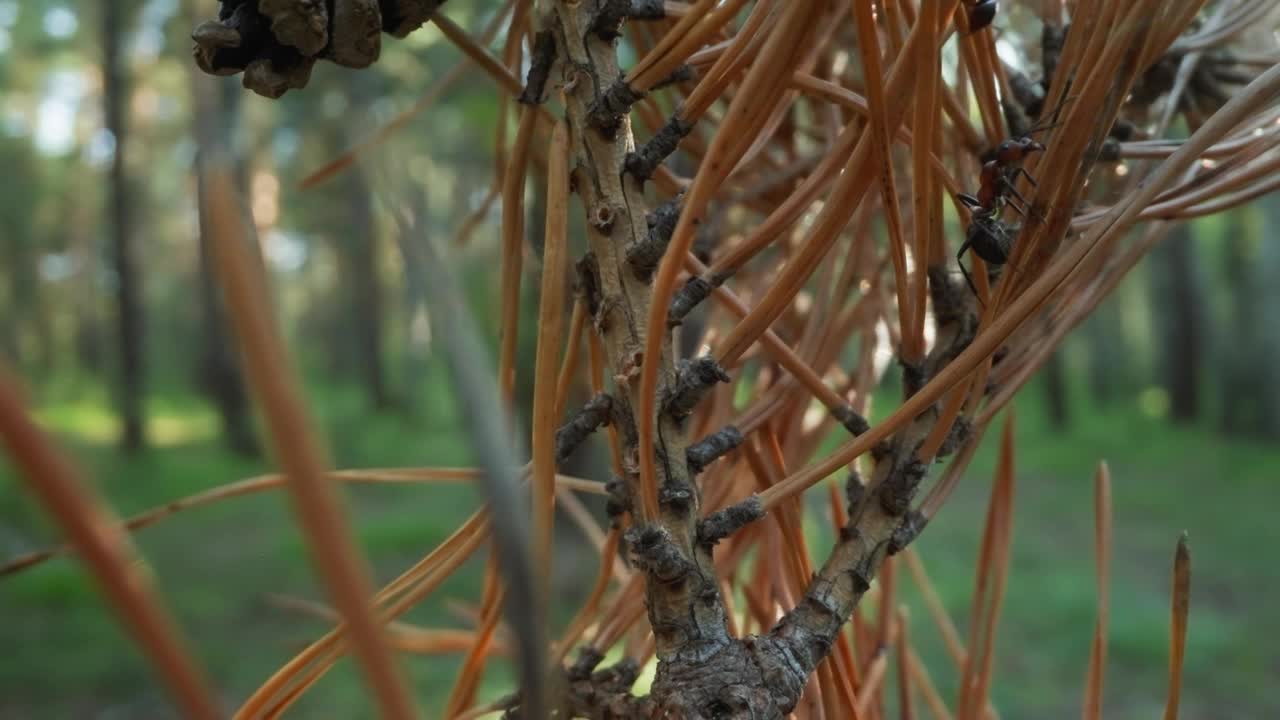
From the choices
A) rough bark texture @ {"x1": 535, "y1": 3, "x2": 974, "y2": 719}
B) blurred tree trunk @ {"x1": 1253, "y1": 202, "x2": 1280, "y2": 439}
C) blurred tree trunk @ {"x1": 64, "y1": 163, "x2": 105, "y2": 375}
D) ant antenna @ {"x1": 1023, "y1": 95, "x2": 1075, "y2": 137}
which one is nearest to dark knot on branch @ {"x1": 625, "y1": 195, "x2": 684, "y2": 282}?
rough bark texture @ {"x1": 535, "y1": 3, "x2": 974, "y2": 719}

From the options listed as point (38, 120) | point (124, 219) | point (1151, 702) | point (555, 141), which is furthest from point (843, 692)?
point (38, 120)

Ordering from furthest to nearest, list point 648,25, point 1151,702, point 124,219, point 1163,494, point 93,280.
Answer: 1. point 93,280
2. point 124,219
3. point 1163,494
4. point 1151,702
5. point 648,25

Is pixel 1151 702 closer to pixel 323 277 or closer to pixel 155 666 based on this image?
pixel 155 666

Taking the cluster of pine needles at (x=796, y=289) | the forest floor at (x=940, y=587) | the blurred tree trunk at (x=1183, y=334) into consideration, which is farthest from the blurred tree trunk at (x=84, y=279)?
the cluster of pine needles at (x=796, y=289)

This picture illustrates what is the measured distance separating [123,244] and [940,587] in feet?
14.2

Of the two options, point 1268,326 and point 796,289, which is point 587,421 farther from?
point 1268,326

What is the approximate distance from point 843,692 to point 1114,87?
18 centimetres

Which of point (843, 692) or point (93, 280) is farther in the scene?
point (93, 280)

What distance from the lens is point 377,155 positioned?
0.18 meters

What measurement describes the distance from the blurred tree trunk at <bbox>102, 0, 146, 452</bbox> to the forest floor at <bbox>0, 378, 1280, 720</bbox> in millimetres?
362

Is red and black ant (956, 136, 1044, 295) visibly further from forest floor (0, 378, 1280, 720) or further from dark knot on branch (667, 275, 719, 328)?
forest floor (0, 378, 1280, 720)

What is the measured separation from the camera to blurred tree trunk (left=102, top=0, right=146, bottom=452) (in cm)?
486

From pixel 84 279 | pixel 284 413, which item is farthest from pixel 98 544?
pixel 84 279

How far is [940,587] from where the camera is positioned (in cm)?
269
